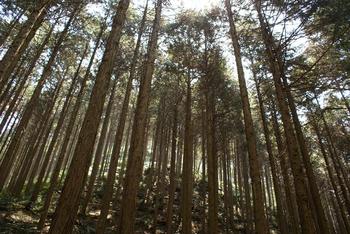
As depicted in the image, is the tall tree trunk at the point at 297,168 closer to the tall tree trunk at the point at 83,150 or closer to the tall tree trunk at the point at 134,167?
the tall tree trunk at the point at 134,167

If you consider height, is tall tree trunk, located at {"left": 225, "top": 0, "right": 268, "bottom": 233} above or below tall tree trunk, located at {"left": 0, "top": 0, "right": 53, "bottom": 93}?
below

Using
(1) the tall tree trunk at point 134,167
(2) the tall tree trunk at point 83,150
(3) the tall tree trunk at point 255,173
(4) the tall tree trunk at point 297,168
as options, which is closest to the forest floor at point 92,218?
(1) the tall tree trunk at point 134,167

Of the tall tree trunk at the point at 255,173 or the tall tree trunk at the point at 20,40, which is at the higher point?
the tall tree trunk at the point at 20,40

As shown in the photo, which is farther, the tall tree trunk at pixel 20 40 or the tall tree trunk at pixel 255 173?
the tall tree trunk at pixel 20 40

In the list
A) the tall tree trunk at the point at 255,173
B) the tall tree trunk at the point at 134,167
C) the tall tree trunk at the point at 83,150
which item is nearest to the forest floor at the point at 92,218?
the tall tree trunk at the point at 134,167

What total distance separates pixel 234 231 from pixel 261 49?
13.3 meters

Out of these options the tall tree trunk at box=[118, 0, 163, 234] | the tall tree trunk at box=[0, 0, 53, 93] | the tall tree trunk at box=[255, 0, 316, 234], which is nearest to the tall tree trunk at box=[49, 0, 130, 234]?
the tall tree trunk at box=[118, 0, 163, 234]

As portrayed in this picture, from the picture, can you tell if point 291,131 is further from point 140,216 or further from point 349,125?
point 349,125

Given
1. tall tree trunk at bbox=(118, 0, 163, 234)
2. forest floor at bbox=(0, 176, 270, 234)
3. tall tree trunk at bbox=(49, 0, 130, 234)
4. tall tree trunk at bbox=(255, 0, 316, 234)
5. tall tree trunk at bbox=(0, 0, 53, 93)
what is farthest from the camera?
forest floor at bbox=(0, 176, 270, 234)

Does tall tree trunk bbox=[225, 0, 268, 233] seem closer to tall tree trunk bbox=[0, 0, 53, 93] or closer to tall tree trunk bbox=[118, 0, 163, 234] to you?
tall tree trunk bbox=[118, 0, 163, 234]

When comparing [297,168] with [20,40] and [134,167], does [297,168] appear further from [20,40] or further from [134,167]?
[20,40]

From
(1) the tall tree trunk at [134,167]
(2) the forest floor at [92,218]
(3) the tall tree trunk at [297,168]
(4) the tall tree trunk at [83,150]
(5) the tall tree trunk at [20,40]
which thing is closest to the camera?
(4) the tall tree trunk at [83,150]

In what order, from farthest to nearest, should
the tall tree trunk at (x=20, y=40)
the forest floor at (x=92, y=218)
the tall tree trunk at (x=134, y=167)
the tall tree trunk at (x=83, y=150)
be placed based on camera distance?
the forest floor at (x=92, y=218), the tall tree trunk at (x=20, y=40), the tall tree trunk at (x=134, y=167), the tall tree trunk at (x=83, y=150)

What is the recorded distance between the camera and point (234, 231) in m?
19.2
